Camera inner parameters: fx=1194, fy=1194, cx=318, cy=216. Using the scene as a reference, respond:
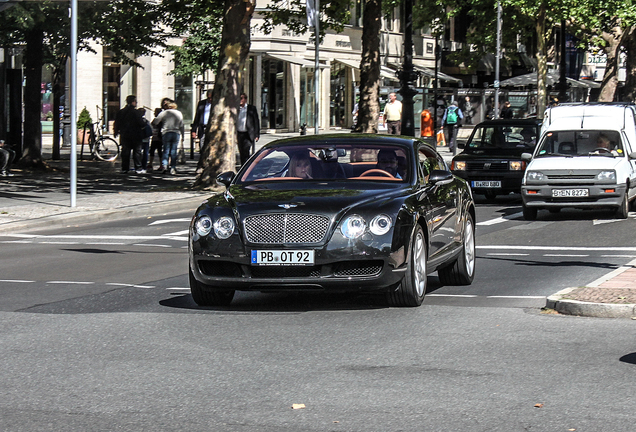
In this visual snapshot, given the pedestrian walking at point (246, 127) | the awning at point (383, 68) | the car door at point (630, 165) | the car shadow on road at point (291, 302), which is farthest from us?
the awning at point (383, 68)

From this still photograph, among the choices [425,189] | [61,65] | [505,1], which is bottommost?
[425,189]

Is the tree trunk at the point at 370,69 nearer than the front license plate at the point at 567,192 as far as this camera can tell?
No

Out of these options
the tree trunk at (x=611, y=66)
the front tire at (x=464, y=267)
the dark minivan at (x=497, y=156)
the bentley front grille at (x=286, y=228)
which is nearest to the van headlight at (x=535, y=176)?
the dark minivan at (x=497, y=156)

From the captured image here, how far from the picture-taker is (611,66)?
50.8m

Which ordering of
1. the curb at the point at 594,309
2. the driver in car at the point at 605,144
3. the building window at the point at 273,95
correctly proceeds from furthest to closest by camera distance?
1. the building window at the point at 273,95
2. the driver in car at the point at 605,144
3. the curb at the point at 594,309

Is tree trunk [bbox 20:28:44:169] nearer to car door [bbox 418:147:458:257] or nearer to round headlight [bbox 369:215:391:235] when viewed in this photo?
car door [bbox 418:147:458:257]

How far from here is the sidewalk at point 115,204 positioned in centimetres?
935

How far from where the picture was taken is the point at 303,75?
55156 mm

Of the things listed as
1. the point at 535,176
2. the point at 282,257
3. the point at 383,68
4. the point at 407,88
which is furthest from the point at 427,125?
the point at 282,257

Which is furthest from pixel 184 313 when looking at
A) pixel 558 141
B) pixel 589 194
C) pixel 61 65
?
pixel 61 65

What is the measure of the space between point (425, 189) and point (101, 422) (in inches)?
199

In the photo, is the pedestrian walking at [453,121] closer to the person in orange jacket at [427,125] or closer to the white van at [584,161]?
the person in orange jacket at [427,125]

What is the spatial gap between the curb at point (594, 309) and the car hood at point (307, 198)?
1547 millimetres

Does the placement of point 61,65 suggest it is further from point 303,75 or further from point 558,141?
point 303,75
